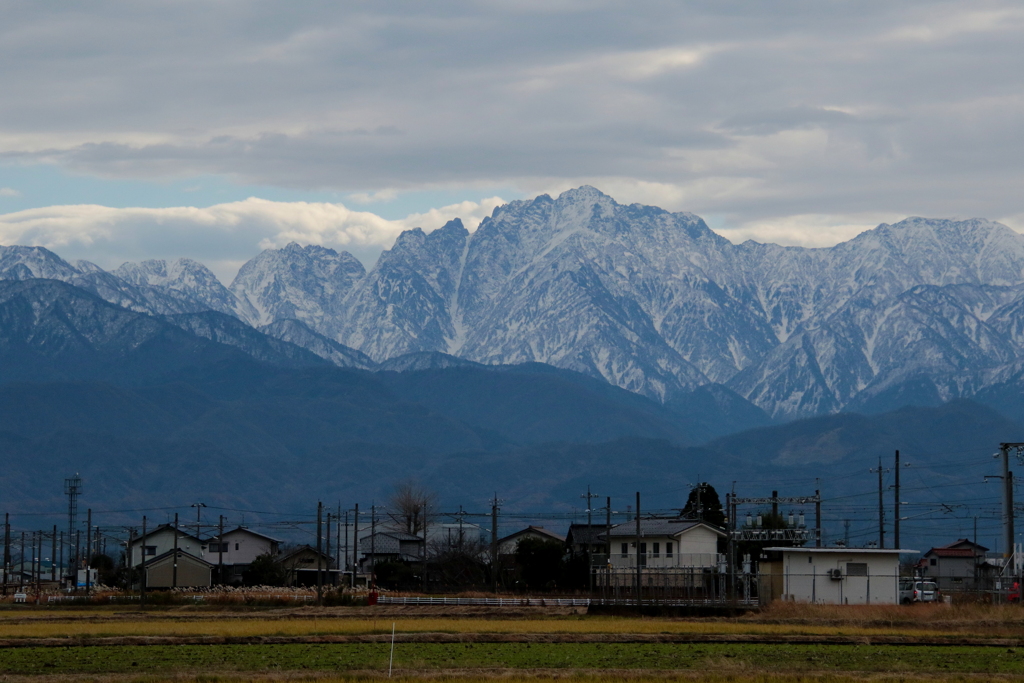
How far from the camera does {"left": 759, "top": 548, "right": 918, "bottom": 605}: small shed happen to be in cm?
7369

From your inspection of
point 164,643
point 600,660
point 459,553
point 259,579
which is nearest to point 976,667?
point 600,660

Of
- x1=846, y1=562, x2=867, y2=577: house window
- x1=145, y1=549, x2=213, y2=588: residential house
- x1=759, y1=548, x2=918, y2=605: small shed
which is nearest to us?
x1=759, y1=548, x2=918, y2=605: small shed

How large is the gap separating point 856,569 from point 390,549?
73972mm

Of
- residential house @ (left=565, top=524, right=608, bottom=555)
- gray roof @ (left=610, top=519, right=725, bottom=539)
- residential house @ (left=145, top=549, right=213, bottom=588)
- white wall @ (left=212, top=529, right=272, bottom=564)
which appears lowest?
residential house @ (left=145, top=549, right=213, bottom=588)

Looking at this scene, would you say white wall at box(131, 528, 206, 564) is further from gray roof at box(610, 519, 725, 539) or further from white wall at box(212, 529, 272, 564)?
gray roof at box(610, 519, 725, 539)

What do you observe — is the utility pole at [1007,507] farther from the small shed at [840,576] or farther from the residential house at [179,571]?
the residential house at [179,571]

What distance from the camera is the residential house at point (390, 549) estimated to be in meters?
138

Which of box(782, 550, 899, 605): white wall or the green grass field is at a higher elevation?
box(782, 550, 899, 605): white wall

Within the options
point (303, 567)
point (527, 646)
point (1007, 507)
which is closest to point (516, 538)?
point (303, 567)

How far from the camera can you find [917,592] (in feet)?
285

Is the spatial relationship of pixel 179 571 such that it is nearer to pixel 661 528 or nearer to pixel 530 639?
pixel 661 528

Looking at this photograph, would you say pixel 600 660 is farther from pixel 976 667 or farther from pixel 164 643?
pixel 164 643

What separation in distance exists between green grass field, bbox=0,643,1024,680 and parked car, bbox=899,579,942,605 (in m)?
29.2

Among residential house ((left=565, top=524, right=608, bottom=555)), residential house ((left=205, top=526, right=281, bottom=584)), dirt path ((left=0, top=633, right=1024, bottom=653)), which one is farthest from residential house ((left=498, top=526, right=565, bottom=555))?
dirt path ((left=0, top=633, right=1024, bottom=653))
